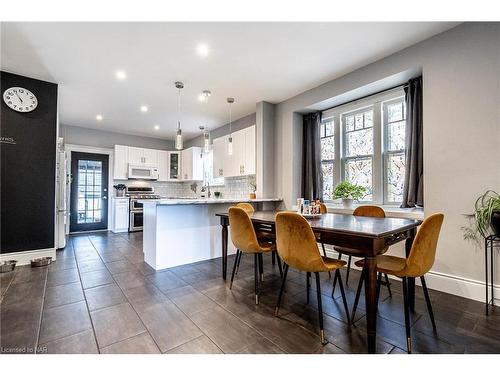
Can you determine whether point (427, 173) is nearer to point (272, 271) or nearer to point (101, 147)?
point (272, 271)

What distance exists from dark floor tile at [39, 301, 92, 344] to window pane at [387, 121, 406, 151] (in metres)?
3.91

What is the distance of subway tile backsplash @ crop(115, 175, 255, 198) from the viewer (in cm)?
537

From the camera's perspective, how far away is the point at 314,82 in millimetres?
3590

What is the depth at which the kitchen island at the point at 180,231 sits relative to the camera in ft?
10.4

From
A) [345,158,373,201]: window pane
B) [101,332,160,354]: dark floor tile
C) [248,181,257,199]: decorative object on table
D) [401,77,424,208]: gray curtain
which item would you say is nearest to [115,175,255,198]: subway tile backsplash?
[248,181,257,199]: decorative object on table

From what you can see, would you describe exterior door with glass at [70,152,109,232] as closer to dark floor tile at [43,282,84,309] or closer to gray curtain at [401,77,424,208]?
dark floor tile at [43,282,84,309]

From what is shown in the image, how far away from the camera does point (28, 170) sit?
10.8 ft

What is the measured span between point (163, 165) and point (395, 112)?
19.4 ft

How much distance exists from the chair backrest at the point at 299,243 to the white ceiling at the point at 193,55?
1.94 meters

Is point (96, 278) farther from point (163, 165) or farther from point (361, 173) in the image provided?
point (163, 165)

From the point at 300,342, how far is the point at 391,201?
2.51 meters

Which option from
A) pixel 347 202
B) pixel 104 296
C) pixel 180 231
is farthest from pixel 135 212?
pixel 347 202

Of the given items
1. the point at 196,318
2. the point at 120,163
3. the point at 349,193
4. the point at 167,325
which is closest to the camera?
the point at 167,325

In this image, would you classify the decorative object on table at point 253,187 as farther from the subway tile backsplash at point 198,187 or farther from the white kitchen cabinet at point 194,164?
the white kitchen cabinet at point 194,164
